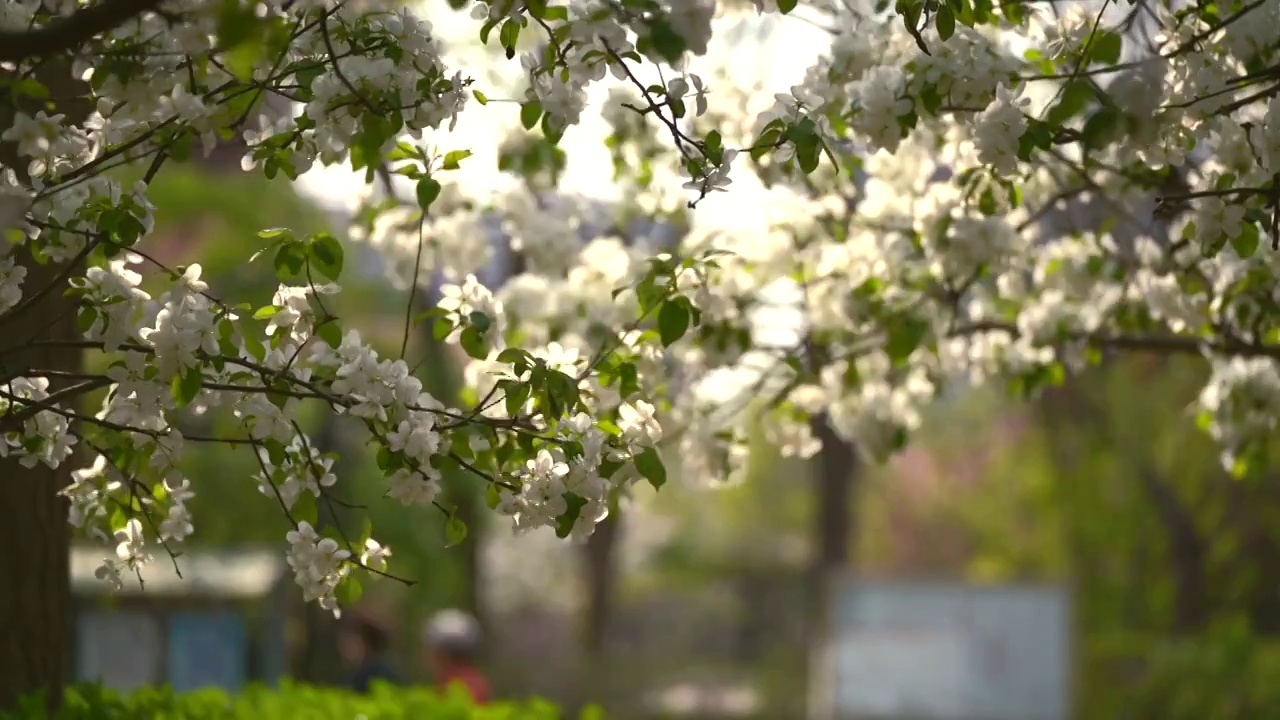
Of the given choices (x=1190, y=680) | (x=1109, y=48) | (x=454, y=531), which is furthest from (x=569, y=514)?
(x=1190, y=680)

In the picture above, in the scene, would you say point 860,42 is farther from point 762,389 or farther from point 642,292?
point 762,389

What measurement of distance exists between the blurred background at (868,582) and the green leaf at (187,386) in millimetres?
1994

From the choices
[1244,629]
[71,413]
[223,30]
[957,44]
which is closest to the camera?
[223,30]

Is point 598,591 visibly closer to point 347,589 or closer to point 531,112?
point 347,589

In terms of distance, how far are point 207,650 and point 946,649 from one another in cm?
613

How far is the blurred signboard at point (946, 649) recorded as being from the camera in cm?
1296

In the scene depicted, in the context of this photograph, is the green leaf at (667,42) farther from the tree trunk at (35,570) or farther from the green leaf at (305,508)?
the tree trunk at (35,570)

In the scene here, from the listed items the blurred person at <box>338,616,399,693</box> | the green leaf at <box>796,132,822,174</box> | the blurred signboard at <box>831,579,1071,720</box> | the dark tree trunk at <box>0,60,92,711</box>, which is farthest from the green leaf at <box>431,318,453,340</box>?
the blurred signboard at <box>831,579,1071,720</box>

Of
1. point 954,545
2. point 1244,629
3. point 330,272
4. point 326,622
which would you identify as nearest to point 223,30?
point 330,272

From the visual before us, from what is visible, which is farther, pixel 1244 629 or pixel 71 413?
pixel 1244 629

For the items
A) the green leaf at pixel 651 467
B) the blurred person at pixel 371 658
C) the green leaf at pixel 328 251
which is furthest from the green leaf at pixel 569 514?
the blurred person at pixel 371 658

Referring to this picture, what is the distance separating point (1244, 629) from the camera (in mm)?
15195

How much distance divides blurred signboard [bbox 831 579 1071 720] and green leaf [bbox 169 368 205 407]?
10494mm

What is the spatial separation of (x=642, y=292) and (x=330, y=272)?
900 millimetres
